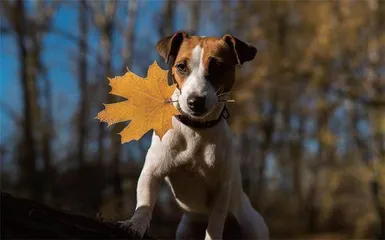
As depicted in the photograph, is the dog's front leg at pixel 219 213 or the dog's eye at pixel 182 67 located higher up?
the dog's eye at pixel 182 67

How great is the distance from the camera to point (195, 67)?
239 centimetres

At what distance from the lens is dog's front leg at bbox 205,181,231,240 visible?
8.22ft

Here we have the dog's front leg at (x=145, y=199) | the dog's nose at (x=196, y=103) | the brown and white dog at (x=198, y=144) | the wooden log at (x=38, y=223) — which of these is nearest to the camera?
the wooden log at (x=38, y=223)

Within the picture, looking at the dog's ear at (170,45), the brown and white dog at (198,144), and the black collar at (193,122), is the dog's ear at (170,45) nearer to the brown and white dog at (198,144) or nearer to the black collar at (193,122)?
the brown and white dog at (198,144)

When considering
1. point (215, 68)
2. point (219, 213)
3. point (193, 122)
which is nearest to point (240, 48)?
point (215, 68)

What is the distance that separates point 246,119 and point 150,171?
12.1 metres

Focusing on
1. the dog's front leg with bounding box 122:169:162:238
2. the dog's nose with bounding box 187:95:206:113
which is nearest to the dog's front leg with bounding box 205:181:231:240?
the dog's front leg with bounding box 122:169:162:238

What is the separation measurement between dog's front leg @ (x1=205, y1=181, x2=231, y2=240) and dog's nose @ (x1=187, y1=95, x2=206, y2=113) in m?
0.55

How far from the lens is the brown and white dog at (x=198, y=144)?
7.86 ft

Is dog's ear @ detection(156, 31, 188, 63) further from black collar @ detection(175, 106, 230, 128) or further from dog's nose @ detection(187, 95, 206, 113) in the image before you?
dog's nose @ detection(187, 95, 206, 113)

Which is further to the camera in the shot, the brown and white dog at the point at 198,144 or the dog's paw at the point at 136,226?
the brown and white dog at the point at 198,144

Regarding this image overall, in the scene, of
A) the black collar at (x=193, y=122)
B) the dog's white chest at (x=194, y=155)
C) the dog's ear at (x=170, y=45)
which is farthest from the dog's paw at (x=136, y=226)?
the dog's ear at (x=170, y=45)

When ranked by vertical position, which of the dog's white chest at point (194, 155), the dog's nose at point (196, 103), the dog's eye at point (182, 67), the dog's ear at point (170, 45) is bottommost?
the dog's white chest at point (194, 155)

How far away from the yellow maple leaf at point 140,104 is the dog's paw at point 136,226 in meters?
0.37
